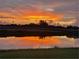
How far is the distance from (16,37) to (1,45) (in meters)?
6.51

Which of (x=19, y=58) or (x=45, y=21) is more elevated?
(x=45, y=21)

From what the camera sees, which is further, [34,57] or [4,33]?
[4,33]

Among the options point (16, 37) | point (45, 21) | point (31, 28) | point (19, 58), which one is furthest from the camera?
point (16, 37)

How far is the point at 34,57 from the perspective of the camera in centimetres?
1284

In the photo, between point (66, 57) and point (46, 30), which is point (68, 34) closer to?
point (46, 30)

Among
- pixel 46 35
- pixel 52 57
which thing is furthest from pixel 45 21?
pixel 52 57

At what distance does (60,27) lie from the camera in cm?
2219

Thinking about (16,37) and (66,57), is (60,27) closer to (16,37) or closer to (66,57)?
(16,37)

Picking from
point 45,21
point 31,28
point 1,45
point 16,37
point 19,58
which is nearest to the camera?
point 19,58

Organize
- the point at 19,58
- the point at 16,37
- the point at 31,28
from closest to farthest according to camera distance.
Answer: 1. the point at 19,58
2. the point at 31,28
3. the point at 16,37

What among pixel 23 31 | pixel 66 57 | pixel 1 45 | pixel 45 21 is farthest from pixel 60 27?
pixel 66 57

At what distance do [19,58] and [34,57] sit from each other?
64 cm

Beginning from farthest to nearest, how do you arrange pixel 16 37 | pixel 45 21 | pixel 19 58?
pixel 16 37 → pixel 45 21 → pixel 19 58

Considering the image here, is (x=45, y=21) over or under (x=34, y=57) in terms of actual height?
over
